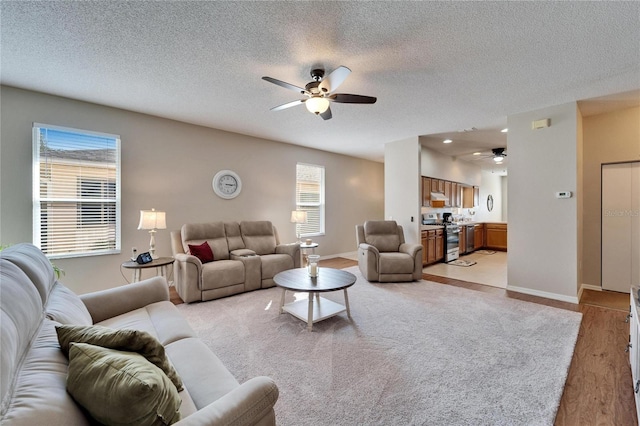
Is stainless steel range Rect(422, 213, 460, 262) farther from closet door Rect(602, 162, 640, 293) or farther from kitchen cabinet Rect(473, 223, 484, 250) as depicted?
closet door Rect(602, 162, 640, 293)

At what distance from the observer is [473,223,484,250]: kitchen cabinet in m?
7.87

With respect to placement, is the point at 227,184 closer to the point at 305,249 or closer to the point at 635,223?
the point at 305,249

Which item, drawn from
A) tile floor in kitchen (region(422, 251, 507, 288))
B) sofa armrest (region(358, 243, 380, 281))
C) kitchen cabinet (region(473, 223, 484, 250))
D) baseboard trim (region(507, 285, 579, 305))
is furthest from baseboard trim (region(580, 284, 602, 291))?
kitchen cabinet (region(473, 223, 484, 250))

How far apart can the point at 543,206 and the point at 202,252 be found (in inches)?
195

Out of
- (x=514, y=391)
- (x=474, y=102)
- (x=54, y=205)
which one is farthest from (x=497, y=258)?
(x=54, y=205)

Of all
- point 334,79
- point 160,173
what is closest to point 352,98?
point 334,79

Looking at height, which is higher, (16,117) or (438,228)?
(16,117)

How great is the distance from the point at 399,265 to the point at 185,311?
3193mm

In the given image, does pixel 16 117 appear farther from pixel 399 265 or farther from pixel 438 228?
pixel 438 228

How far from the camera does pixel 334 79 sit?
2459mm

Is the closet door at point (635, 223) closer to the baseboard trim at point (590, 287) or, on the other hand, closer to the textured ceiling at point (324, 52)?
the baseboard trim at point (590, 287)

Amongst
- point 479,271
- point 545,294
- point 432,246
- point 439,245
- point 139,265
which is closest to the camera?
point 139,265

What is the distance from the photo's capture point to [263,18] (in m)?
2.05

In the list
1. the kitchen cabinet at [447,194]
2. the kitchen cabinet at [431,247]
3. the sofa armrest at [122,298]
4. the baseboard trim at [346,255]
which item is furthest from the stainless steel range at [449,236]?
the sofa armrest at [122,298]
